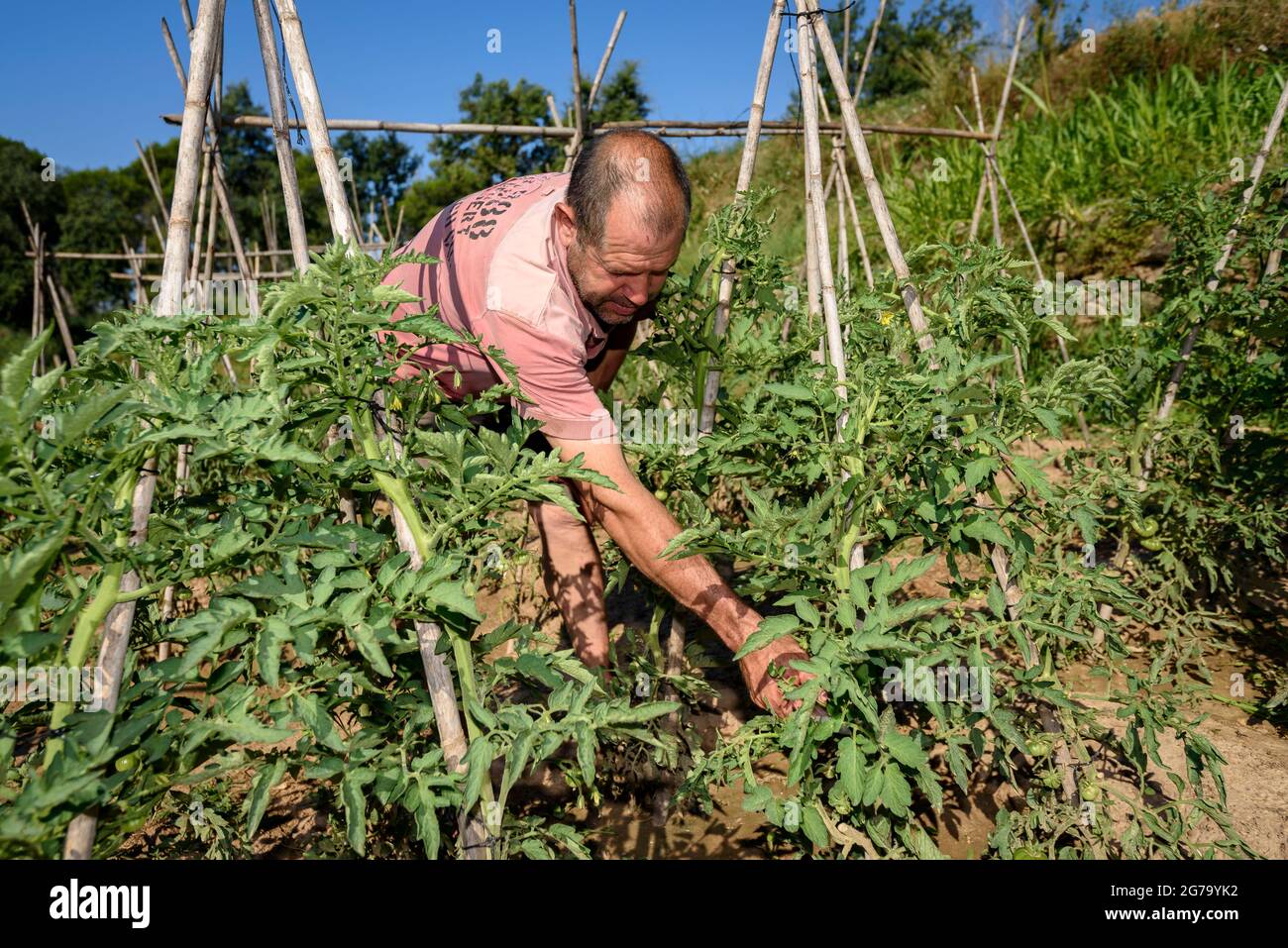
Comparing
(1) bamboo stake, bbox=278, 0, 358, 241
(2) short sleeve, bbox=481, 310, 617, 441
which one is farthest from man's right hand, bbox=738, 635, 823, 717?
(1) bamboo stake, bbox=278, 0, 358, 241

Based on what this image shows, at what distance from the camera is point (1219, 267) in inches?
112

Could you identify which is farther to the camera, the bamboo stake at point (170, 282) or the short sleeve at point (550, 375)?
the short sleeve at point (550, 375)

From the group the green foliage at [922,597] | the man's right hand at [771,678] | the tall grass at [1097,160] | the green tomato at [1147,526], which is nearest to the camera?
the green foliage at [922,597]

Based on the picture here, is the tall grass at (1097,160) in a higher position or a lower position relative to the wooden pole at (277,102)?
higher

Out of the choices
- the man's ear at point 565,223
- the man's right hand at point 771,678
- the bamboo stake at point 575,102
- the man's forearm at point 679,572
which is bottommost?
the man's right hand at point 771,678

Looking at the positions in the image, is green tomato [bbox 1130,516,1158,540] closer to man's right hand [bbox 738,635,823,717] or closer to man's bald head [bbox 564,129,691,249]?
man's right hand [bbox 738,635,823,717]

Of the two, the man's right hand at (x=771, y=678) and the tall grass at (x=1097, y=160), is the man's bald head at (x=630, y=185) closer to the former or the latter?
the man's right hand at (x=771, y=678)

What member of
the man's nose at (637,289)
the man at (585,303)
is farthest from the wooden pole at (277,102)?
the man's nose at (637,289)

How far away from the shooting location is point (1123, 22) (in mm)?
8102

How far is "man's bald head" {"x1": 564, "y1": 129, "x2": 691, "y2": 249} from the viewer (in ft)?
6.56

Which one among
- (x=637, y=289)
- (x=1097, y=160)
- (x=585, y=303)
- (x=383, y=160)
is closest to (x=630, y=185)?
(x=637, y=289)

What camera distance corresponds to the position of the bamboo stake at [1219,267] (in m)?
2.83

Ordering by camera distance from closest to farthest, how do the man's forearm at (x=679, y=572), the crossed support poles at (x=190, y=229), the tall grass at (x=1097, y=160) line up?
1. the crossed support poles at (x=190, y=229)
2. the man's forearm at (x=679, y=572)
3. the tall grass at (x=1097, y=160)

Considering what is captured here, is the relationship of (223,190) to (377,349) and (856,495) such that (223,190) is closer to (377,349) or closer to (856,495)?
(377,349)
